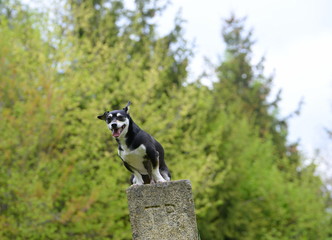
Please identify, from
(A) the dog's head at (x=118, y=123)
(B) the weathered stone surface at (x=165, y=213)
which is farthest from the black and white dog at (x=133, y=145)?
(B) the weathered stone surface at (x=165, y=213)

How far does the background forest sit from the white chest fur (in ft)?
18.0

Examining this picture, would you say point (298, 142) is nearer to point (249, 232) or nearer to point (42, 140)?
point (249, 232)

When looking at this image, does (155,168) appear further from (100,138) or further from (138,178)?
(100,138)

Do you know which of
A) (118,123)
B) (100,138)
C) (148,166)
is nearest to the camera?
(118,123)

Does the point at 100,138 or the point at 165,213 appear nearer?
the point at 165,213

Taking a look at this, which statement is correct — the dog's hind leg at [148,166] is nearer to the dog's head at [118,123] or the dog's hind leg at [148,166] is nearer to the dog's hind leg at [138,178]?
the dog's hind leg at [138,178]

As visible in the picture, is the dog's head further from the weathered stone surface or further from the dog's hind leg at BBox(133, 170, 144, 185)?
the weathered stone surface

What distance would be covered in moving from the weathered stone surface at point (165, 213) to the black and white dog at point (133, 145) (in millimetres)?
133

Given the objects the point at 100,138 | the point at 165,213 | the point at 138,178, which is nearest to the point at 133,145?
the point at 138,178

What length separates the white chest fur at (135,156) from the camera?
15.8ft

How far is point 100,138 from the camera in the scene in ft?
39.4

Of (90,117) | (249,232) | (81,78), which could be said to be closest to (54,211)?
(90,117)

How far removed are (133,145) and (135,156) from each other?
0.11 m

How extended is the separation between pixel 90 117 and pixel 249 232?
7.58 metres
